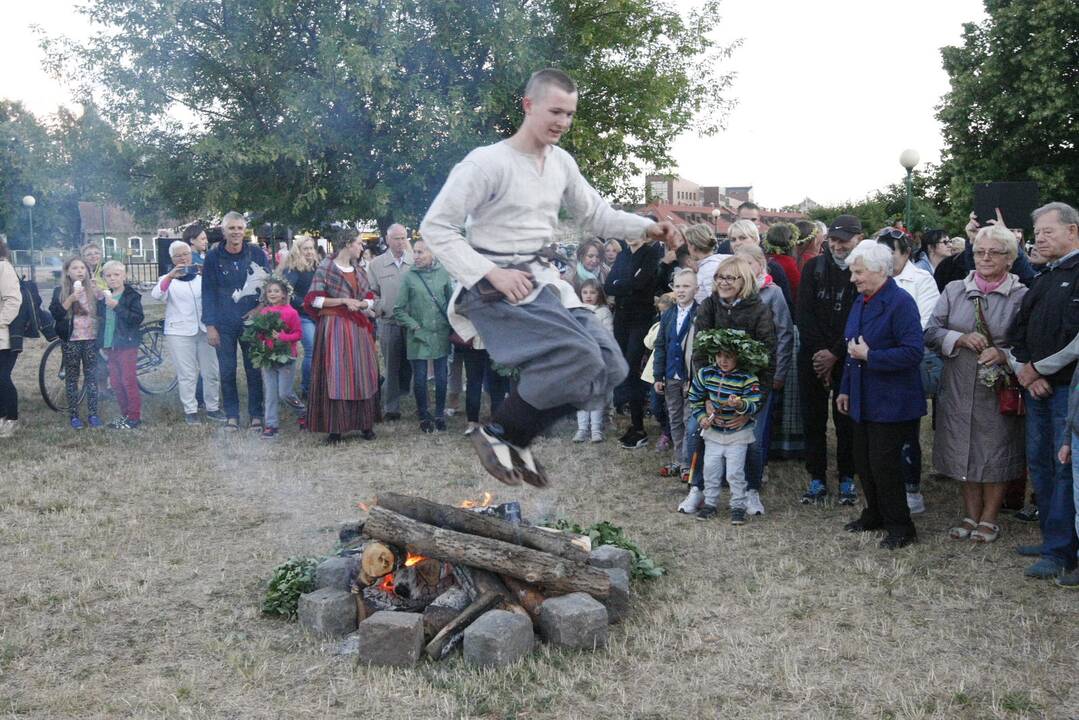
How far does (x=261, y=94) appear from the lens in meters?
13.8

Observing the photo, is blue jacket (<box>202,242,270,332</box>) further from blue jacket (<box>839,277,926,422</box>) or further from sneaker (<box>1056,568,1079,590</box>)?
sneaker (<box>1056,568,1079,590</box>)

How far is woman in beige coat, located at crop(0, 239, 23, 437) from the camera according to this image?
875 centimetres

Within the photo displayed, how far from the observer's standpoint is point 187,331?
9.80 m

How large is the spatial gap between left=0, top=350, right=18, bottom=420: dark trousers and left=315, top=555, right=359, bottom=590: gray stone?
5.90m

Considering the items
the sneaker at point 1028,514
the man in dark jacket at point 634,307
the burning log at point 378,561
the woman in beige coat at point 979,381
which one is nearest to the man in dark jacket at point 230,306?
the man in dark jacket at point 634,307

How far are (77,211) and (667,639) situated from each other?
52.1m

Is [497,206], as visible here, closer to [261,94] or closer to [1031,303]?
[1031,303]

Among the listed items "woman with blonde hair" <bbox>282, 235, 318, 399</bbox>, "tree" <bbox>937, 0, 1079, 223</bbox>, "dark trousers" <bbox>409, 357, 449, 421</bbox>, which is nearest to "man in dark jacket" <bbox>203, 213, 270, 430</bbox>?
"woman with blonde hair" <bbox>282, 235, 318, 399</bbox>

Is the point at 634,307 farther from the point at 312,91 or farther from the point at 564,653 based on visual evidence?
the point at 312,91

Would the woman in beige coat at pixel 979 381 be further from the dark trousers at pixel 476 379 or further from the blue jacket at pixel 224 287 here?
the blue jacket at pixel 224 287

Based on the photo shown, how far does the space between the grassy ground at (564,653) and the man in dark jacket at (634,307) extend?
3.99ft

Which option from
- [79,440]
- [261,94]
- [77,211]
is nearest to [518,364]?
[79,440]

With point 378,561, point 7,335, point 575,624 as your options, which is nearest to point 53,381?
point 7,335

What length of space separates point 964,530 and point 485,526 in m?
3.14
